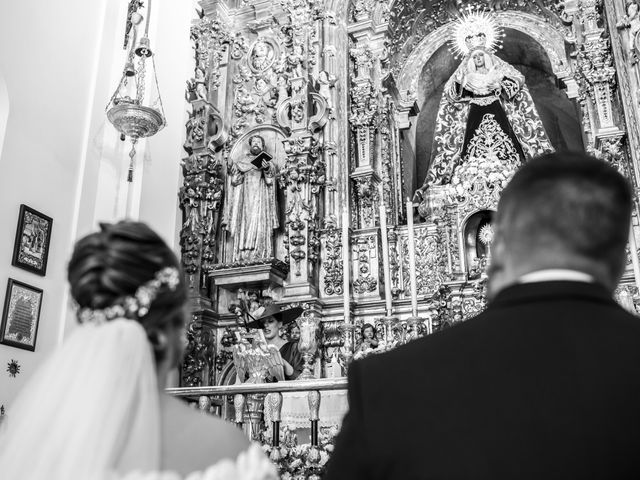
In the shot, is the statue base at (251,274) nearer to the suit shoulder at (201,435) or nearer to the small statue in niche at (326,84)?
the small statue in niche at (326,84)

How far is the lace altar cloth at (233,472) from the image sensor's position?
1.50m

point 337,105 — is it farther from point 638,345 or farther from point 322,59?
point 638,345

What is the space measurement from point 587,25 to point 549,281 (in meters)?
7.57

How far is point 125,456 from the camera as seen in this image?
1.53m

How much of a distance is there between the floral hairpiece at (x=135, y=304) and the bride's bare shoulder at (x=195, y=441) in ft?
0.87

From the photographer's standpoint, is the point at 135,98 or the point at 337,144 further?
the point at 337,144

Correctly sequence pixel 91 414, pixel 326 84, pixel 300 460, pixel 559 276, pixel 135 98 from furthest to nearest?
pixel 326 84
pixel 135 98
pixel 300 460
pixel 91 414
pixel 559 276

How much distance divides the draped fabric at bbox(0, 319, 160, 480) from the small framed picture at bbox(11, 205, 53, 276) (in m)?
5.02

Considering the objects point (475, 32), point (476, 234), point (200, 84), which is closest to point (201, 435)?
point (476, 234)

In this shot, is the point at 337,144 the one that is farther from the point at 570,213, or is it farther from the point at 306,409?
the point at 570,213

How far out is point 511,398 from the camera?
117 centimetres

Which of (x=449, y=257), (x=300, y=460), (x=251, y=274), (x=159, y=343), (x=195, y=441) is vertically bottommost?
(x=300, y=460)

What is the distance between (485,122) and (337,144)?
2.08m

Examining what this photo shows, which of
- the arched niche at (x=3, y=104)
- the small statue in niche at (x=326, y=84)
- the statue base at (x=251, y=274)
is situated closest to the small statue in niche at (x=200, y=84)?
the small statue in niche at (x=326, y=84)
